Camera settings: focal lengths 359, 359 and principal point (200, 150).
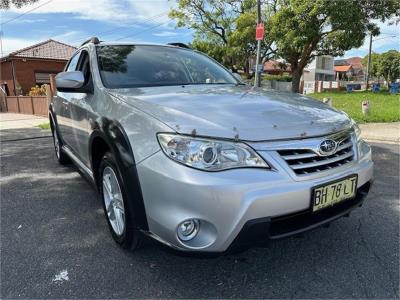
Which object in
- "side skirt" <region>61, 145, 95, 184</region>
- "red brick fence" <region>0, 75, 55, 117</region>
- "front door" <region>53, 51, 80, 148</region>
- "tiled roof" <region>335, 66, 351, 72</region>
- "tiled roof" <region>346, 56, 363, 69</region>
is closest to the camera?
"side skirt" <region>61, 145, 95, 184</region>

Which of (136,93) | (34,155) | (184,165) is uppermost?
(136,93)

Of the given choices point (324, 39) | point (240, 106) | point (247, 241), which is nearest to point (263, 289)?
point (247, 241)

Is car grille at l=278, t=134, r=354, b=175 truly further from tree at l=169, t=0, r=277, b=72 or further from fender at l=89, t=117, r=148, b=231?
tree at l=169, t=0, r=277, b=72

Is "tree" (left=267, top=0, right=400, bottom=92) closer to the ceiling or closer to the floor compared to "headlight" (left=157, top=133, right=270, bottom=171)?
closer to the ceiling

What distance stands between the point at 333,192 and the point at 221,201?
0.80 metres

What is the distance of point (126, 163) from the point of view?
2326 millimetres

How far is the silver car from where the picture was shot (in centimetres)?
199

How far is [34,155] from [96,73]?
4.10m

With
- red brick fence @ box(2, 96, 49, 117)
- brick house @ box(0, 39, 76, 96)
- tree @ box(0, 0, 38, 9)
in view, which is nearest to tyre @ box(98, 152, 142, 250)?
tree @ box(0, 0, 38, 9)

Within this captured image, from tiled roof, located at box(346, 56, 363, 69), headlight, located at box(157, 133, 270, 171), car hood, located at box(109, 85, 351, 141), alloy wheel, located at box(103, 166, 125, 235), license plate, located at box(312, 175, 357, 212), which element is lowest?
alloy wheel, located at box(103, 166, 125, 235)

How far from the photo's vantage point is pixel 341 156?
244 cm

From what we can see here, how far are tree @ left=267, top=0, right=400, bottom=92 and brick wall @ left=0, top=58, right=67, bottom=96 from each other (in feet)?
50.2

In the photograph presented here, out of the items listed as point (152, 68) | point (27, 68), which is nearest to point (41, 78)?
point (27, 68)

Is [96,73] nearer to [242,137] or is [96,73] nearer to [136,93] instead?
[136,93]
